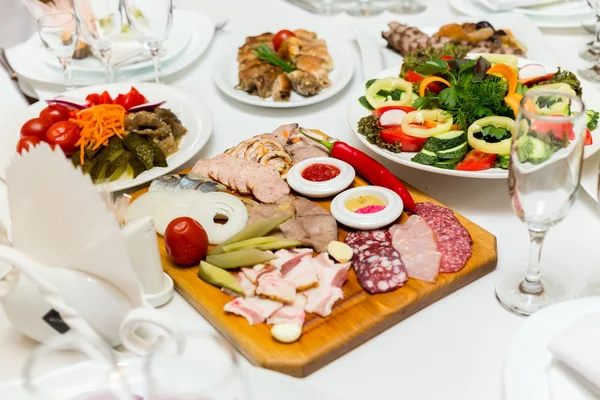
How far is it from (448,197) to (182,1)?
188 centimetres

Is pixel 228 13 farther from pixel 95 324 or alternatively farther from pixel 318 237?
pixel 95 324

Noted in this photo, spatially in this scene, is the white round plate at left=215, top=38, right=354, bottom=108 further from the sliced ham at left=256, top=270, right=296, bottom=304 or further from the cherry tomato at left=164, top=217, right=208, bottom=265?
the sliced ham at left=256, top=270, right=296, bottom=304

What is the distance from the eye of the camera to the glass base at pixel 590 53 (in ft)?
6.97

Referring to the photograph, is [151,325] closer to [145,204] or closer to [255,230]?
[255,230]

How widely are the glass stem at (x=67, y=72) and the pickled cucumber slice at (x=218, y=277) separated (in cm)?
99

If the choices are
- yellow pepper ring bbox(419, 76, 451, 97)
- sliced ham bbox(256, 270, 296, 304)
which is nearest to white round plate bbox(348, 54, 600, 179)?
yellow pepper ring bbox(419, 76, 451, 97)

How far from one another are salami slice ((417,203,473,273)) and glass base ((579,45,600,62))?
107cm

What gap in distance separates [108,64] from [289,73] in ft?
1.83

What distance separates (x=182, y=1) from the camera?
2947mm

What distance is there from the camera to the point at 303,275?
Answer: 3.96 feet

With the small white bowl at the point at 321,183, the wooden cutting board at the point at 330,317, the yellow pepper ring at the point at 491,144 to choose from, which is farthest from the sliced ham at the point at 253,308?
the yellow pepper ring at the point at 491,144

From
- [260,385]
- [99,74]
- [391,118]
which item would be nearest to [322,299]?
[260,385]

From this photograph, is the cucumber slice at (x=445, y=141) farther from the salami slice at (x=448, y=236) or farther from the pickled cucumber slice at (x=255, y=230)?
the pickled cucumber slice at (x=255, y=230)

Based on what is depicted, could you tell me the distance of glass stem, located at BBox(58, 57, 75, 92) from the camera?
193 cm
